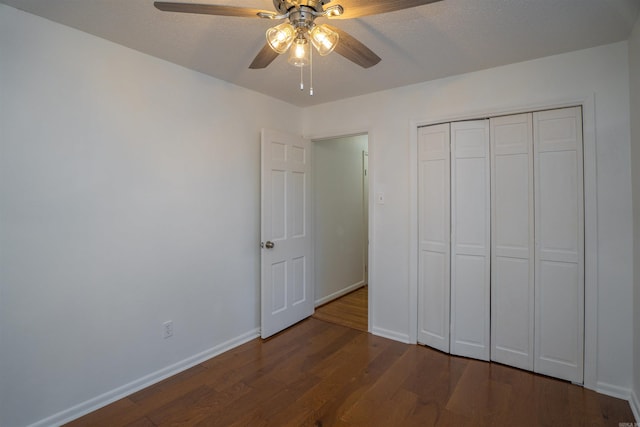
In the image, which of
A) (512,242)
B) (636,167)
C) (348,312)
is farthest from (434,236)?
(348,312)

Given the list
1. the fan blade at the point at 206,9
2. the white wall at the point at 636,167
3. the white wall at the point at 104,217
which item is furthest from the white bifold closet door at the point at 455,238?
the fan blade at the point at 206,9

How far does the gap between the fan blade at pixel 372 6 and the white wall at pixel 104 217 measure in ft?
5.50

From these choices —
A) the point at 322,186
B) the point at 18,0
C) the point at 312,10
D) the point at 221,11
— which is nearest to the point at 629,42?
the point at 312,10

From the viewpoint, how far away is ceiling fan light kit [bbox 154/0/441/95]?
125cm

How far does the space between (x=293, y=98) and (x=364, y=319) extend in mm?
2548

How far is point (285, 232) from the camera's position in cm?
320

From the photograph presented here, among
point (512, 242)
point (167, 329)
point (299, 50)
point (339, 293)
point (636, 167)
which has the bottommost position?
point (339, 293)

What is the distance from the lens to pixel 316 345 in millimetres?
2863

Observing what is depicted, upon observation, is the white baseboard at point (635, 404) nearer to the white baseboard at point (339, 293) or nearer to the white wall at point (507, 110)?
the white wall at point (507, 110)

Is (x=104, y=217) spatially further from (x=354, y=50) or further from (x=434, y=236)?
(x=434, y=236)

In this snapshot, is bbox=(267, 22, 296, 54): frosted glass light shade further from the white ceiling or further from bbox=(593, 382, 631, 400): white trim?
bbox=(593, 382, 631, 400): white trim

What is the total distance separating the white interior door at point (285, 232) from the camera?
298 centimetres

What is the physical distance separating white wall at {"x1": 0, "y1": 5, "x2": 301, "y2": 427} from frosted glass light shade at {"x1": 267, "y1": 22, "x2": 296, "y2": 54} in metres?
1.35

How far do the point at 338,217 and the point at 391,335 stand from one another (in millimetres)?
1747
